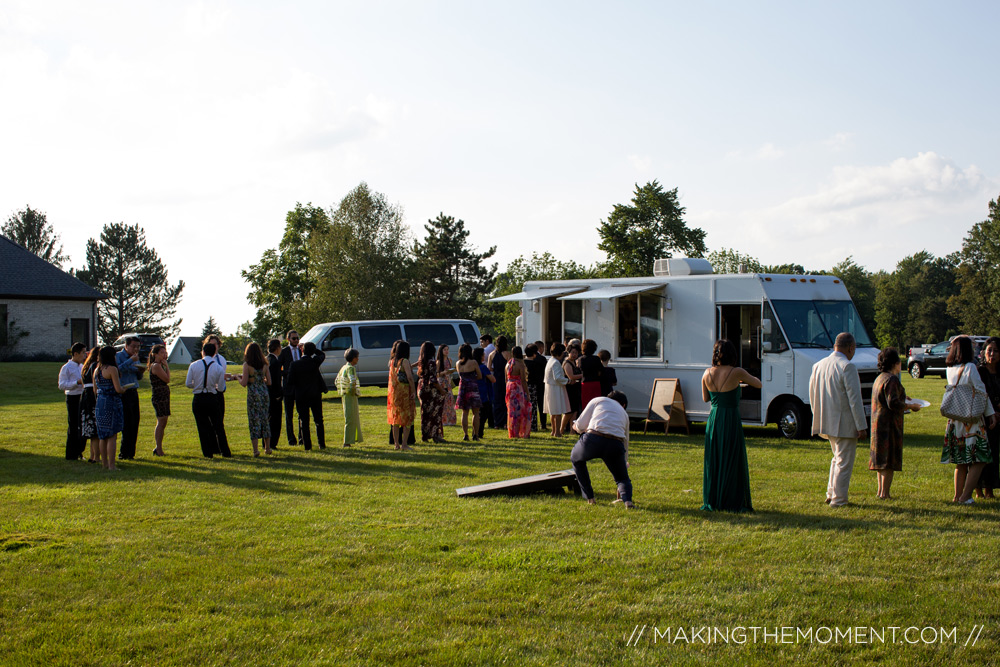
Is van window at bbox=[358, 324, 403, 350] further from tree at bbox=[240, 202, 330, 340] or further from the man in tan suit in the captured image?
tree at bbox=[240, 202, 330, 340]

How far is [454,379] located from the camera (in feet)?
89.1

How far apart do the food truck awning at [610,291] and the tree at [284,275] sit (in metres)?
47.9

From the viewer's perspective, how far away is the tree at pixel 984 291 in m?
70.4

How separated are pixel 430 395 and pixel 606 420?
6.20 meters

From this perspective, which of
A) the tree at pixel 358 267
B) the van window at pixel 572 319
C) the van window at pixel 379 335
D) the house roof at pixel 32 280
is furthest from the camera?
the tree at pixel 358 267

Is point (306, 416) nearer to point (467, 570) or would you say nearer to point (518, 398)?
point (518, 398)

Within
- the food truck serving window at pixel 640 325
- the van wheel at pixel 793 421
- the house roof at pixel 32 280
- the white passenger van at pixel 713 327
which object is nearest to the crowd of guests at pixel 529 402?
the white passenger van at pixel 713 327

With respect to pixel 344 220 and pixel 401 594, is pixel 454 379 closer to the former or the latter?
pixel 401 594

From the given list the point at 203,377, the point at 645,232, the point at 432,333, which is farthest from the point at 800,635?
the point at 645,232

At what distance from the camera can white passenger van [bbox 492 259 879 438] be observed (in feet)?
47.4

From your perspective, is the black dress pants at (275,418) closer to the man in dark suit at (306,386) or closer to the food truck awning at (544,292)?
the man in dark suit at (306,386)

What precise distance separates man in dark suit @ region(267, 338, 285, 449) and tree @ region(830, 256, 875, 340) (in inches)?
3781

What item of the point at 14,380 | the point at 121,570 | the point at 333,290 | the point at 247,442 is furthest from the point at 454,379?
the point at 333,290

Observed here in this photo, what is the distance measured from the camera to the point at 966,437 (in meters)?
8.76
